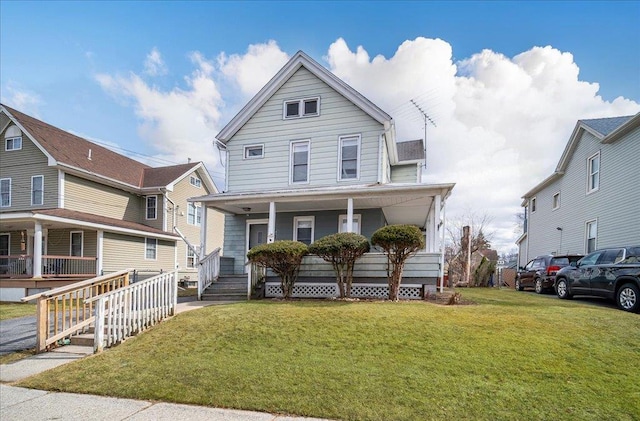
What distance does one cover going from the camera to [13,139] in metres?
18.6

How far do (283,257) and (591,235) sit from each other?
49.1 ft

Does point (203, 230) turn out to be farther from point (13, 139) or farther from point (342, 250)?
point (13, 139)

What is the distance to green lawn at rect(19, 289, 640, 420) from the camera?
3580 mm

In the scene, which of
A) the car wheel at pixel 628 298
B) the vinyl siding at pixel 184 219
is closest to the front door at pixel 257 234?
the vinyl siding at pixel 184 219

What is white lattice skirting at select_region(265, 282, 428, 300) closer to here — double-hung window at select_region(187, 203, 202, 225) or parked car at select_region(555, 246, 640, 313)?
parked car at select_region(555, 246, 640, 313)

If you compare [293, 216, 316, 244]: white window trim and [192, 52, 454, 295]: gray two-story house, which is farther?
[293, 216, 316, 244]: white window trim

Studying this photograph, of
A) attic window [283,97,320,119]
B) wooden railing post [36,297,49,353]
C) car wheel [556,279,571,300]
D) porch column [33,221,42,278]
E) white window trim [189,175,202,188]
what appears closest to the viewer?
wooden railing post [36,297,49,353]

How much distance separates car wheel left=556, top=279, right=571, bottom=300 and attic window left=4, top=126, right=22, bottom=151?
1055 inches

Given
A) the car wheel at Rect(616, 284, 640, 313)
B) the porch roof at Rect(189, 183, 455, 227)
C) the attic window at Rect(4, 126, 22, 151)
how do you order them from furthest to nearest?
1. the attic window at Rect(4, 126, 22, 151)
2. the porch roof at Rect(189, 183, 455, 227)
3. the car wheel at Rect(616, 284, 640, 313)

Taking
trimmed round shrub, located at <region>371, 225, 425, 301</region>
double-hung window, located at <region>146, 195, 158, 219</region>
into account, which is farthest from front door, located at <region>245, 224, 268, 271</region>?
double-hung window, located at <region>146, 195, 158, 219</region>

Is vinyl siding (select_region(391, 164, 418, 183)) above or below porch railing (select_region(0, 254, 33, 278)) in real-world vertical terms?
above

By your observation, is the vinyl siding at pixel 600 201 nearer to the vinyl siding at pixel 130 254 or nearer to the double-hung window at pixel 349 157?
the double-hung window at pixel 349 157

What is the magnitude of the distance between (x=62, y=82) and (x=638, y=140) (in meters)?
24.4

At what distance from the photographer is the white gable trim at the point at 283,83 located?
1281cm
